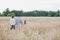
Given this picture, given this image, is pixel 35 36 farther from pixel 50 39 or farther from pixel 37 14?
pixel 37 14

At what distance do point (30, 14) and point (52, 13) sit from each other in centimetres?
961

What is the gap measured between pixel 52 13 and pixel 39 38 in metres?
91.6

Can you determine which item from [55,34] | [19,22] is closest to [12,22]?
[19,22]

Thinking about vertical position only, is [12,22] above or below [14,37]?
below

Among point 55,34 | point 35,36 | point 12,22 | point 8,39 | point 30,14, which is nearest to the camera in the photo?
point 8,39

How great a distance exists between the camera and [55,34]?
21.6 ft

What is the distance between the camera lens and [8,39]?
224 inches

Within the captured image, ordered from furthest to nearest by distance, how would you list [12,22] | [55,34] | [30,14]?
[30,14] < [12,22] < [55,34]

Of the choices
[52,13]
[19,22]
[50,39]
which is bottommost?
[52,13]

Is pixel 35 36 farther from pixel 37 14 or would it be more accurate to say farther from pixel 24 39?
pixel 37 14

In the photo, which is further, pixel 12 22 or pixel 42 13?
pixel 42 13

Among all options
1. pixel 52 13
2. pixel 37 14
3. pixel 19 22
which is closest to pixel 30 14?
pixel 37 14

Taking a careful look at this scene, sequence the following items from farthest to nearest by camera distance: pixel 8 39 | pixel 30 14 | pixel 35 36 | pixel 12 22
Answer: pixel 30 14
pixel 12 22
pixel 35 36
pixel 8 39

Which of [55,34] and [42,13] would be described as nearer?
[55,34]
